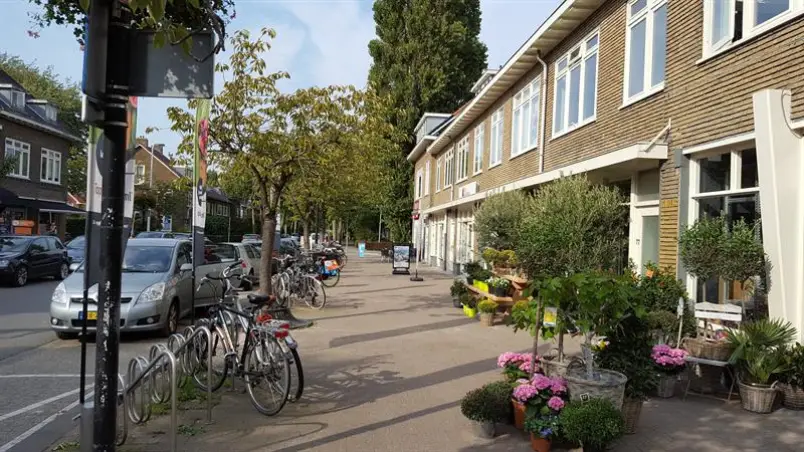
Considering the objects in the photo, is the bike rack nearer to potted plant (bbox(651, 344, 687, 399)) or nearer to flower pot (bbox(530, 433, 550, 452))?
flower pot (bbox(530, 433, 550, 452))

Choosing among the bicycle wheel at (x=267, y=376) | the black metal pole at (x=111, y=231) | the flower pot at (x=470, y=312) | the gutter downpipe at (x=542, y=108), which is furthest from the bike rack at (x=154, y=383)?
the gutter downpipe at (x=542, y=108)

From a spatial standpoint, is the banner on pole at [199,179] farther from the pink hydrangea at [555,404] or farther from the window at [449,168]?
the window at [449,168]

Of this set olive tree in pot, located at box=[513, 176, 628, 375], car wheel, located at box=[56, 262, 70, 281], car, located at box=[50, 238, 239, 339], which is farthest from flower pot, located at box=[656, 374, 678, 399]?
car wheel, located at box=[56, 262, 70, 281]

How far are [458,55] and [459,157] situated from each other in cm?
1580

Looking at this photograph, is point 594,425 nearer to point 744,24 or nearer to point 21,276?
point 744,24

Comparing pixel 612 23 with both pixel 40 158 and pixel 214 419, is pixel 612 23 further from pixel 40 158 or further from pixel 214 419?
pixel 40 158

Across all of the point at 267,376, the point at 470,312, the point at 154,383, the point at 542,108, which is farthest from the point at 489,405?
the point at 542,108

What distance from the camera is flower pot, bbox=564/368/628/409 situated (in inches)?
187

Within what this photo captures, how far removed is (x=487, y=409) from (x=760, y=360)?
2.84m

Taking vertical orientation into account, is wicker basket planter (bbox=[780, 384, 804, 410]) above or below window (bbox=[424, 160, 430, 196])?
below

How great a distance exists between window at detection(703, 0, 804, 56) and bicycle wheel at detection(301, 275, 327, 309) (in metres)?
8.98

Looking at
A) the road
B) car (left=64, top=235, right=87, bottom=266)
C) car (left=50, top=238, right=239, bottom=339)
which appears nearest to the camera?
the road

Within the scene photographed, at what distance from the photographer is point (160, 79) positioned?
361 centimetres

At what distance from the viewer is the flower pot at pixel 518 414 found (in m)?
5.09
